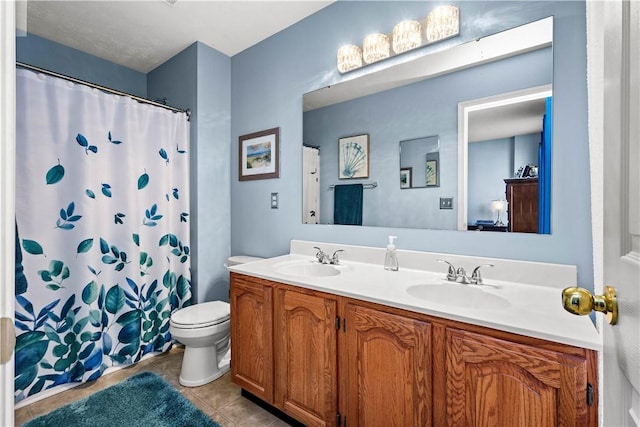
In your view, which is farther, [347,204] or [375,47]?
[347,204]

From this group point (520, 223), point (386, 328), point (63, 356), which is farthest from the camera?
point (63, 356)

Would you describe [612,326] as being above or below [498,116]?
below

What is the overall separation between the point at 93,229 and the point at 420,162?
216 cm

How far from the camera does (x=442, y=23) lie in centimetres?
152

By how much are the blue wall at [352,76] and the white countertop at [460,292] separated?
9 cm

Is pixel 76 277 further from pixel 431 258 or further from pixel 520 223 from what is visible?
pixel 520 223

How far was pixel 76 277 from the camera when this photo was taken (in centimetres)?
193

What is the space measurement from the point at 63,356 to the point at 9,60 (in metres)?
2.15

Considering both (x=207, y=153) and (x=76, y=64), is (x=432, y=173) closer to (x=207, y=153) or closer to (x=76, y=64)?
(x=207, y=153)

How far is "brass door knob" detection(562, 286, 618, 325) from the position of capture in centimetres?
49

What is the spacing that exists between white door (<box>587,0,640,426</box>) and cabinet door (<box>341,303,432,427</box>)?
1.82 ft

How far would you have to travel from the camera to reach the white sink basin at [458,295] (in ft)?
4.12

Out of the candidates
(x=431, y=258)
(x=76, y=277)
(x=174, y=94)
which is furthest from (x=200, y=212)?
(x=431, y=258)

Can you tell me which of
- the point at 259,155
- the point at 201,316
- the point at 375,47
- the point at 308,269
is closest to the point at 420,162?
the point at 375,47
